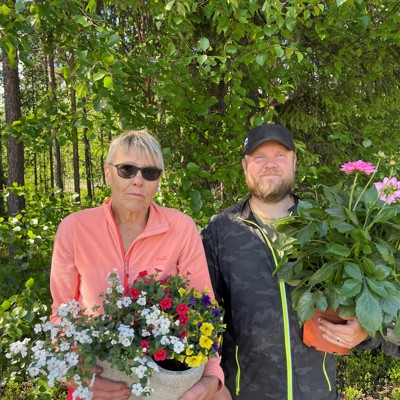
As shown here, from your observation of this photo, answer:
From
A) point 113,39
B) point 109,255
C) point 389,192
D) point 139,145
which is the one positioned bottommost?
point 109,255

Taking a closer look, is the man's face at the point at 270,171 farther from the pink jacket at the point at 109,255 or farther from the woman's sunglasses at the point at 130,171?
the woman's sunglasses at the point at 130,171

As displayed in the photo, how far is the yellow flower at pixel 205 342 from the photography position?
1458 millimetres

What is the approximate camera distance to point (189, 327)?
4.93 ft

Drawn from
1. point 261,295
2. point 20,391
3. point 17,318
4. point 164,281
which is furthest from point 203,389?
point 20,391

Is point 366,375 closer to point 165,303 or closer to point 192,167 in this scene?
point 192,167

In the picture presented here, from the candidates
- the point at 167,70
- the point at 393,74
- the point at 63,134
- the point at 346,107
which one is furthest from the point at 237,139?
the point at 393,74

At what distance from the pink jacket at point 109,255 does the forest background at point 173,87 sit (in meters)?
0.60

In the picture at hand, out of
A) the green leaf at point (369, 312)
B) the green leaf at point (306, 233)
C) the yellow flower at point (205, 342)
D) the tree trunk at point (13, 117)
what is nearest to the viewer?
the yellow flower at point (205, 342)

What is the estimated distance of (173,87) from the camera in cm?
262

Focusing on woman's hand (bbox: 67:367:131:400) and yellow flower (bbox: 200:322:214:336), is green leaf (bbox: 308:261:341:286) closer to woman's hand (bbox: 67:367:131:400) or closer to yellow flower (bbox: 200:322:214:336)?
yellow flower (bbox: 200:322:214:336)

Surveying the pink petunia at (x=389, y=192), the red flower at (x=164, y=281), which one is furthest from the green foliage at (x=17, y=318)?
the pink petunia at (x=389, y=192)

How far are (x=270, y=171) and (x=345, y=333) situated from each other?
83 centimetres

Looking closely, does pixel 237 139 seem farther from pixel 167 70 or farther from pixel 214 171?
pixel 167 70

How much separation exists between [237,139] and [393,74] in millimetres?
3075
